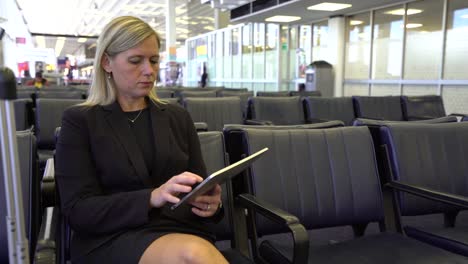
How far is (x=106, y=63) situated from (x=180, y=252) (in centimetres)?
75

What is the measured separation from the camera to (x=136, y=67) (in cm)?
145

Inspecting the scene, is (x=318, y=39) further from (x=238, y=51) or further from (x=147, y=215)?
(x=147, y=215)

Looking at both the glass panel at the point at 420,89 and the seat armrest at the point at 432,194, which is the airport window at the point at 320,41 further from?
the seat armrest at the point at 432,194

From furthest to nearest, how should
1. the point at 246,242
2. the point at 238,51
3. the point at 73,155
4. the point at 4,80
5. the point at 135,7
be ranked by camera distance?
the point at 135,7 < the point at 238,51 < the point at 246,242 < the point at 73,155 < the point at 4,80

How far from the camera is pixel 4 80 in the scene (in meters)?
0.65

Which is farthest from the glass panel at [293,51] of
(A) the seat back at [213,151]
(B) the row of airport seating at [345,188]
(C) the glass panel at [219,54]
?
(A) the seat back at [213,151]

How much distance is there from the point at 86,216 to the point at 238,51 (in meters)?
13.5

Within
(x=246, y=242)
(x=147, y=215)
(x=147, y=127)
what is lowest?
(x=246, y=242)

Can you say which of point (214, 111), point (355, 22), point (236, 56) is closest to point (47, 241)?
point (214, 111)

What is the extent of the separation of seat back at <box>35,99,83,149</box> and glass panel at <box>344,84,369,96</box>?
7226mm

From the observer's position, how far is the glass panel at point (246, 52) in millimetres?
13617

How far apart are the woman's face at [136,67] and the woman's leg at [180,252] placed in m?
0.56

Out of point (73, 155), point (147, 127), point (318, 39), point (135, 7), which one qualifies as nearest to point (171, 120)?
point (147, 127)

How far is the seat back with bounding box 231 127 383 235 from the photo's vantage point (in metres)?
1.70
